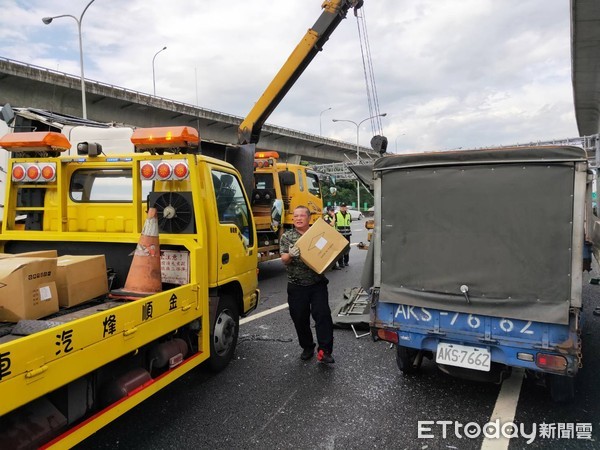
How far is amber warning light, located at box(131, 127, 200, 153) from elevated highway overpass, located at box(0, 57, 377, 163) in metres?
2.96

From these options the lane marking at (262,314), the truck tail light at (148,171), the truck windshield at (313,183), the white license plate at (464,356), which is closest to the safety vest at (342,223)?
the truck windshield at (313,183)

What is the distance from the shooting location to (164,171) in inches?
137

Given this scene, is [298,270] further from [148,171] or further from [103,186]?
[103,186]

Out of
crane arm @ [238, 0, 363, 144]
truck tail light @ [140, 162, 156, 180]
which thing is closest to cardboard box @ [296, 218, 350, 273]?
truck tail light @ [140, 162, 156, 180]

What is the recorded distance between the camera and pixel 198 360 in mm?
3488

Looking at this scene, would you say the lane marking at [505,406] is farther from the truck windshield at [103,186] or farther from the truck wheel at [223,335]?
the truck windshield at [103,186]

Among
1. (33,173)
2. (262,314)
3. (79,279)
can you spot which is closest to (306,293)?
(79,279)

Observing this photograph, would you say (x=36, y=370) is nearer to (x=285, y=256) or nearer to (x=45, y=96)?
(x=285, y=256)

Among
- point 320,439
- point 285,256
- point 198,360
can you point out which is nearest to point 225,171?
point 285,256

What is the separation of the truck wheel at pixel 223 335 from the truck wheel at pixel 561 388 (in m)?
2.82

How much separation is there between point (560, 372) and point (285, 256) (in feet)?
7.68

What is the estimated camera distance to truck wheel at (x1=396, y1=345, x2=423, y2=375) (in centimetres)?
383

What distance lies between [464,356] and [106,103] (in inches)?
850

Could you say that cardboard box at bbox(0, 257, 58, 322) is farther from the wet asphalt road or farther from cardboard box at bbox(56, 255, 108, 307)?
the wet asphalt road
